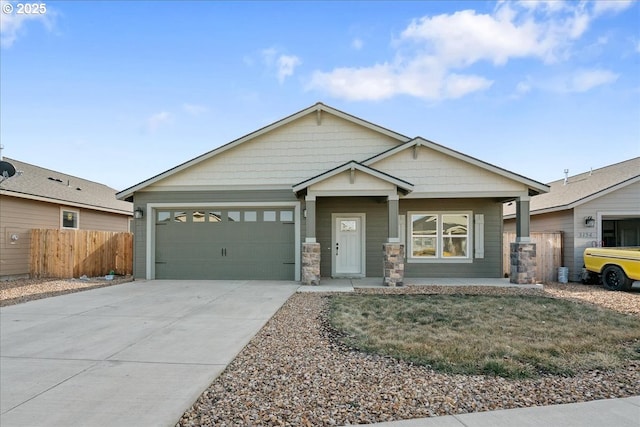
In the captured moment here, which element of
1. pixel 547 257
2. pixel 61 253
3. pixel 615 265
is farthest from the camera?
pixel 61 253

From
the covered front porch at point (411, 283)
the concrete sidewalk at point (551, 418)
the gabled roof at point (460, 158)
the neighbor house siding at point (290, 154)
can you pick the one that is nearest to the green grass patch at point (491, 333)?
the concrete sidewalk at point (551, 418)

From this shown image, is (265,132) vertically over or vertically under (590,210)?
over

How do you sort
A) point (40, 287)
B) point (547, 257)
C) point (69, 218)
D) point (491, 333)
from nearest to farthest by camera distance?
point (491, 333), point (40, 287), point (547, 257), point (69, 218)

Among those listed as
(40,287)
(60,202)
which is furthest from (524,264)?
(60,202)

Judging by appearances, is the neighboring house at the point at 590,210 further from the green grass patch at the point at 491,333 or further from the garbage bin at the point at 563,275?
the green grass patch at the point at 491,333

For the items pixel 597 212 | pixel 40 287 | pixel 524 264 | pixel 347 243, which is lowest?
pixel 40 287

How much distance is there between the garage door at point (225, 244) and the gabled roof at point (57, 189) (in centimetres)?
479

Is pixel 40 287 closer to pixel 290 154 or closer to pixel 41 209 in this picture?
pixel 41 209

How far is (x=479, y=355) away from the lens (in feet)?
15.1

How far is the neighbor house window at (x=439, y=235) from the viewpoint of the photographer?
12.7 metres

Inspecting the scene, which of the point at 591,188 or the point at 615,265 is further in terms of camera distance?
the point at 591,188

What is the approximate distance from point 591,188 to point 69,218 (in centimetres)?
2072

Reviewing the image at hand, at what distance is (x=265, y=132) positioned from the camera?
12.3m

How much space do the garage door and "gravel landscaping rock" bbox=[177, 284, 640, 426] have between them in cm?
707
